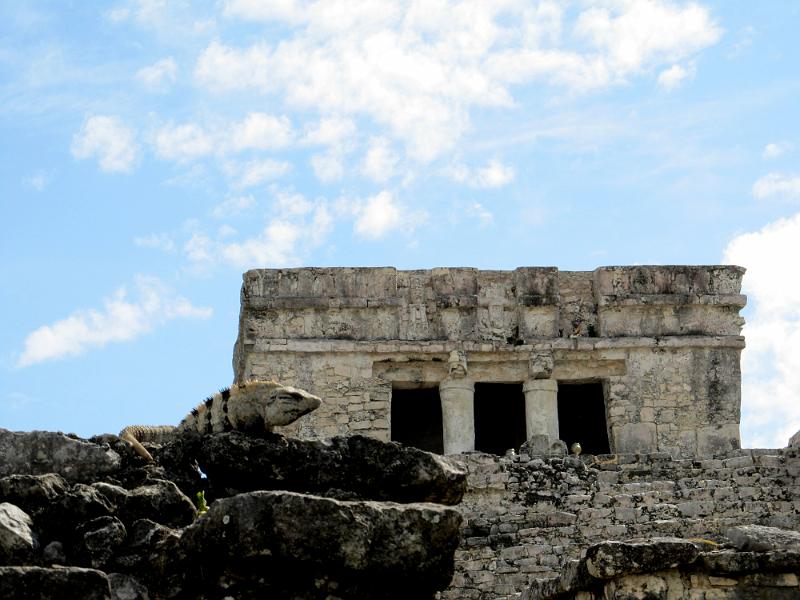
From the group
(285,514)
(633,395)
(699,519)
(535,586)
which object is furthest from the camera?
(633,395)

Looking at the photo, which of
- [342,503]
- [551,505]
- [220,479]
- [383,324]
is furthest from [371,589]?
[383,324]

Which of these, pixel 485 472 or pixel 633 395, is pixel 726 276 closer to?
pixel 633 395

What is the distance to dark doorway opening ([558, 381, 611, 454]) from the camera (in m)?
28.0

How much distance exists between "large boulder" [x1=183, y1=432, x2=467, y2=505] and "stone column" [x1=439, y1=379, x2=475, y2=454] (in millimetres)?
12773

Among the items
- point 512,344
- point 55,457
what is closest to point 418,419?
point 512,344

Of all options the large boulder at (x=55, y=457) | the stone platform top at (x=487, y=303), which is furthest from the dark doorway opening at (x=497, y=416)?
the large boulder at (x=55, y=457)

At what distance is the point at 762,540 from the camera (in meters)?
12.5

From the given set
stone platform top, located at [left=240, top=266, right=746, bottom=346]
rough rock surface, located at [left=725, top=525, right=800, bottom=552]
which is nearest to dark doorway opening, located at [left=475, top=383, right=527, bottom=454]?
stone platform top, located at [left=240, top=266, right=746, bottom=346]

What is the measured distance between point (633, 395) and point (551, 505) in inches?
273

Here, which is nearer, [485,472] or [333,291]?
[485,472]

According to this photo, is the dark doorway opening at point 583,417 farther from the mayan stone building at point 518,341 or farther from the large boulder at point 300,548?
the large boulder at point 300,548

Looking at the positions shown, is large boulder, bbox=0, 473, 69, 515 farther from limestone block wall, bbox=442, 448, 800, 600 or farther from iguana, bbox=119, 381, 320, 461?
limestone block wall, bbox=442, 448, 800, 600

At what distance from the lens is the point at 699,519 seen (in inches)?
715

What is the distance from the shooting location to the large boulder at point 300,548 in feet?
36.4
